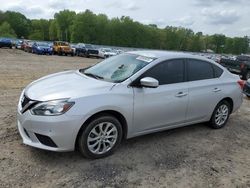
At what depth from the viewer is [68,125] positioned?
165 inches

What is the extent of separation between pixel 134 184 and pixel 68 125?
115 cm

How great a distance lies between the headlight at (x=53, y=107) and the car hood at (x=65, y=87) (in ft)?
0.28

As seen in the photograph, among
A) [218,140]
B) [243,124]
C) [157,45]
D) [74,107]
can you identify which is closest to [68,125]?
[74,107]

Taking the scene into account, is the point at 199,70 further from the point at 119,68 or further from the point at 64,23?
the point at 64,23

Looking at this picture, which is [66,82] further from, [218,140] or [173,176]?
[218,140]

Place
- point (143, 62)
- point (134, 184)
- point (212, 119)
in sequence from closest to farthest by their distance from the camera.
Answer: point (134, 184) → point (143, 62) → point (212, 119)

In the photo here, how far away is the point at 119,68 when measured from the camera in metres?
5.31

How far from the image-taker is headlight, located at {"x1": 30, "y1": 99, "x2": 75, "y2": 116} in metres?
4.17

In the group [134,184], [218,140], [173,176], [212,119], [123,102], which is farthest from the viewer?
[212,119]

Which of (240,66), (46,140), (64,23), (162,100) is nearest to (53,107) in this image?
(46,140)

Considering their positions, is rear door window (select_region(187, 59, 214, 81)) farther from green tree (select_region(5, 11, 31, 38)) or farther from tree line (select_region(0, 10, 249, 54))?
green tree (select_region(5, 11, 31, 38))

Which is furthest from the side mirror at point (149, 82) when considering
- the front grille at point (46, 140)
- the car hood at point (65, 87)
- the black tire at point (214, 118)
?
the black tire at point (214, 118)

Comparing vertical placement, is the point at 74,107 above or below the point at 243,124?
above

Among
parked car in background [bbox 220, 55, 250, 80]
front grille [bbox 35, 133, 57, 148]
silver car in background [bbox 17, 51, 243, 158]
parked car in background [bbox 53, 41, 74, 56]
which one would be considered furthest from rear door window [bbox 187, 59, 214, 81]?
parked car in background [bbox 53, 41, 74, 56]
